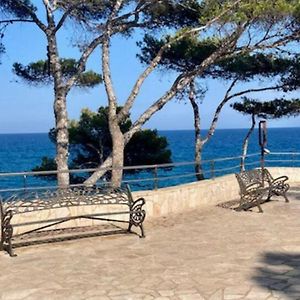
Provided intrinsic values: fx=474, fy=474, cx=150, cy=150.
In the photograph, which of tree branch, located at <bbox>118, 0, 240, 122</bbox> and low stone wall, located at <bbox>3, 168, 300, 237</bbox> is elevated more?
tree branch, located at <bbox>118, 0, 240, 122</bbox>

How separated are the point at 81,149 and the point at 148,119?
6.84 metres

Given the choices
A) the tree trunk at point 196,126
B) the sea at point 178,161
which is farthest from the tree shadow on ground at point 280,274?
the tree trunk at point 196,126

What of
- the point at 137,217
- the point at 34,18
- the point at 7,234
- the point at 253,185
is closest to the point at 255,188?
the point at 253,185

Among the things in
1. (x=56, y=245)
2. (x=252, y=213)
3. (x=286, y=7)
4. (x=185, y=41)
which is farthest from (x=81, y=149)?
(x=56, y=245)

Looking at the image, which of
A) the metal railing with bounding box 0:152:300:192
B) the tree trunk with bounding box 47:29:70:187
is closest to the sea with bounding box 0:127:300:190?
the metal railing with bounding box 0:152:300:192

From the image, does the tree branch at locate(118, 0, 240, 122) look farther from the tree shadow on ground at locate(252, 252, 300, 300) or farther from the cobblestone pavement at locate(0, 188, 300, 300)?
the tree shadow on ground at locate(252, 252, 300, 300)

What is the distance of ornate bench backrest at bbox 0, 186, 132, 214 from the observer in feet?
18.9

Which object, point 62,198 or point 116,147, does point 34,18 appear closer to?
point 116,147

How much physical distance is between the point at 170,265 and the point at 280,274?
1.08 meters

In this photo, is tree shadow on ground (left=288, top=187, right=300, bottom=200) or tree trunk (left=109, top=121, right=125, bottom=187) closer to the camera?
tree shadow on ground (left=288, top=187, right=300, bottom=200)

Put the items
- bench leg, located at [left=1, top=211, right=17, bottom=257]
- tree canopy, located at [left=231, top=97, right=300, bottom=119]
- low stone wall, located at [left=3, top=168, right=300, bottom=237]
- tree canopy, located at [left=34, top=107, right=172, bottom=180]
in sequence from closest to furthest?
1. bench leg, located at [left=1, top=211, right=17, bottom=257]
2. low stone wall, located at [left=3, top=168, right=300, bottom=237]
3. tree canopy, located at [left=231, top=97, right=300, bottom=119]
4. tree canopy, located at [left=34, top=107, right=172, bottom=180]

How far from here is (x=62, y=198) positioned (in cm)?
610

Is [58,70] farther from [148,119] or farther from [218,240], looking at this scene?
[218,240]

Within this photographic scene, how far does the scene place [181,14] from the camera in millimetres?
12250
